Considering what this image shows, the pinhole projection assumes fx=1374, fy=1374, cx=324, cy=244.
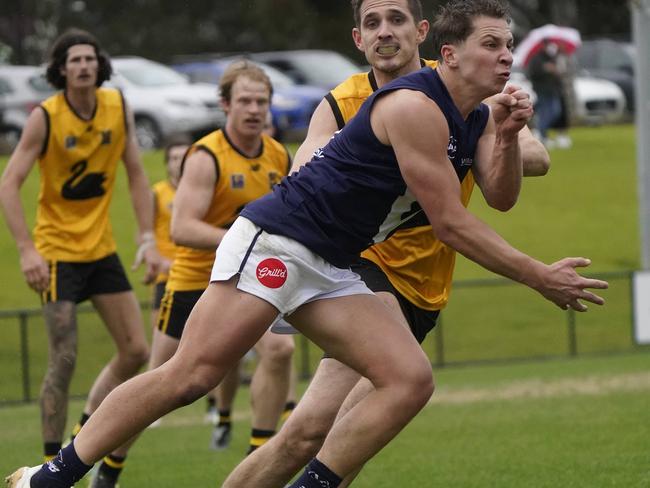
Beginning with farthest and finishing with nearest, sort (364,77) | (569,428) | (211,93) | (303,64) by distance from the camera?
(303,64)
(211,93)
(569,428)
(364,77)

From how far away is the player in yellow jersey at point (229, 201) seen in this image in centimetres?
789

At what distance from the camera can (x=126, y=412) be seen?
5.43 metres

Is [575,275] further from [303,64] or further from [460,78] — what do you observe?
[303,64]

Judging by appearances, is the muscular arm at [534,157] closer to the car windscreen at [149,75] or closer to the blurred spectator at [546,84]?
the blurred spectator at [546,84]

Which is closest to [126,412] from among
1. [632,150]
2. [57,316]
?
[57,316]

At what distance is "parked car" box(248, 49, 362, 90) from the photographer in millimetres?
31500

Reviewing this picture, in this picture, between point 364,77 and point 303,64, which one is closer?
point 364,77

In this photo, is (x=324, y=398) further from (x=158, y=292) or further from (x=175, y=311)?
(x=158, y=292)

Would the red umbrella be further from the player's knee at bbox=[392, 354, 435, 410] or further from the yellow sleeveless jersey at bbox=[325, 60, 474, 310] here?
the player's knee at bbox=[392, 354, 435, 410]

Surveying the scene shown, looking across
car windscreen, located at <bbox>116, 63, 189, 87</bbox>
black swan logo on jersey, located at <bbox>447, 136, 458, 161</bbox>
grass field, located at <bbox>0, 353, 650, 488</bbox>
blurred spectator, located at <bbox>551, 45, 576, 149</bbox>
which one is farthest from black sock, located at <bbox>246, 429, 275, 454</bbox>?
car windscreen, located at <bbox>116, 63, 189, 87</bbox>

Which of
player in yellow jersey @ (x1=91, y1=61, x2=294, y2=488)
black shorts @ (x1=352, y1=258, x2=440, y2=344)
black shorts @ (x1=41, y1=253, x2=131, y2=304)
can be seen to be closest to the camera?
black shorts @ (x1=352, y1=258, x2=440, y2=344)

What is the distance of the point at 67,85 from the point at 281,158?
140cm

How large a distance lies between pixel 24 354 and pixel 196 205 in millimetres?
7669

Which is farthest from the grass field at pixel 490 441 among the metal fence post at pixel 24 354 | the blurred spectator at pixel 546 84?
the blurred spectator at pixel 546 84
